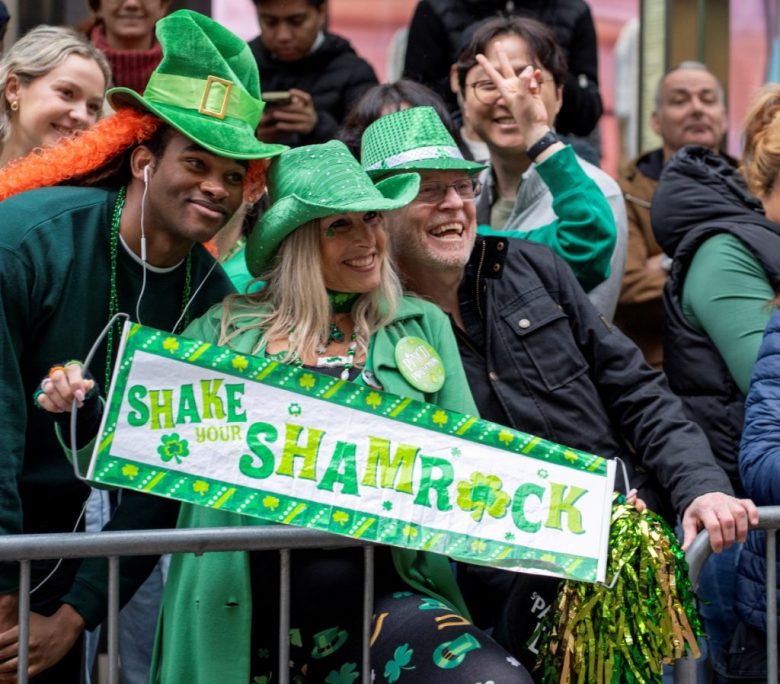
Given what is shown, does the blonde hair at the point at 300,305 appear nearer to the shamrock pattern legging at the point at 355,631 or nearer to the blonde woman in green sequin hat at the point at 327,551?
the blonde woman in green sequin hat at the point at 327,551

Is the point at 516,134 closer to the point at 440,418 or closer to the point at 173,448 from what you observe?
the point at 440,418

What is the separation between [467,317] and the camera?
13.9ft

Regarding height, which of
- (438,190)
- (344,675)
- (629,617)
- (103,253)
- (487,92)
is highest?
(487,92)

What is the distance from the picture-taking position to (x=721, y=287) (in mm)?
4539

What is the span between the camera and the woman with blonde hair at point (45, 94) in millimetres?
4645

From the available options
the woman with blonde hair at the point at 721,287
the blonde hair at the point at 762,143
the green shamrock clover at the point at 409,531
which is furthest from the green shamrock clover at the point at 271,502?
the blonde hair at the point at 762,143

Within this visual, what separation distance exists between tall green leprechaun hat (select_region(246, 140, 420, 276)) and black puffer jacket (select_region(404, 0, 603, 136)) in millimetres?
2005

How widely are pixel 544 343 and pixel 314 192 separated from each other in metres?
0.78

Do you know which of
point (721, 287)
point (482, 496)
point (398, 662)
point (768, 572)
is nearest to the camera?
point (398, 662)

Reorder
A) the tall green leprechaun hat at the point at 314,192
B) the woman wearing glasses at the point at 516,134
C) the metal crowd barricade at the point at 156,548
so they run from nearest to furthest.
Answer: the metal crowd barricade at the point at 156,548, the tall green leprechaun hat at the point at 314,192, the woman wearing glasses at the point at 516,134

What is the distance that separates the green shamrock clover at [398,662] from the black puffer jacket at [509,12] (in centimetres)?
297

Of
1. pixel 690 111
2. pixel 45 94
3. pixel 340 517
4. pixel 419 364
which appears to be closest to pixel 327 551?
pixel 340 517

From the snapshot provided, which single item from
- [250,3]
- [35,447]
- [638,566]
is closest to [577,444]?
[638,566]

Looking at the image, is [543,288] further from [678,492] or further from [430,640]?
[430,640]
